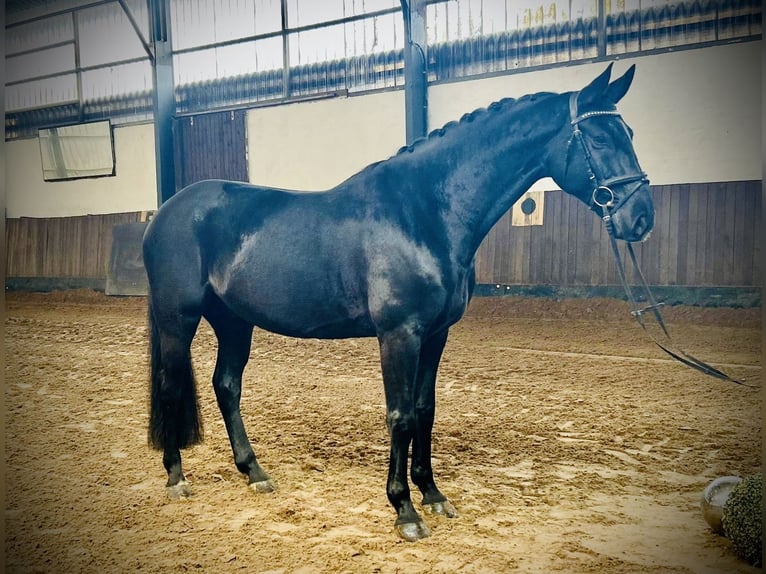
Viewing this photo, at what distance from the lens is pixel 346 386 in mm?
4137

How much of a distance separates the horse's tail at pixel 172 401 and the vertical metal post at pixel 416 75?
467 centimetres

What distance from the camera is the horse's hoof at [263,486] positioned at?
2.39 meters

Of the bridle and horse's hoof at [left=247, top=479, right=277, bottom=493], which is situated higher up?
the bridle

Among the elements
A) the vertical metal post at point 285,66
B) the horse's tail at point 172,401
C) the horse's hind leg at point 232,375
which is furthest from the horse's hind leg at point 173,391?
the vertical metal post at point 285,66

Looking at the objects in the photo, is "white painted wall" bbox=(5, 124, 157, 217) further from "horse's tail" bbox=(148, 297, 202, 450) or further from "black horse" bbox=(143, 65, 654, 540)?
"black horse" bbox=(143, 65, 654, 540)

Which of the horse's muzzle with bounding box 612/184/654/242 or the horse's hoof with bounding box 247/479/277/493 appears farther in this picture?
the horse's hoof with bounding box 247/479/277/493

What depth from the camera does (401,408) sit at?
6.61ft

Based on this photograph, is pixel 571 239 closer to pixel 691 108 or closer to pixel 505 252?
pixel 505 252

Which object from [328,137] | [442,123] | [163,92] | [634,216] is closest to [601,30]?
[442,123]

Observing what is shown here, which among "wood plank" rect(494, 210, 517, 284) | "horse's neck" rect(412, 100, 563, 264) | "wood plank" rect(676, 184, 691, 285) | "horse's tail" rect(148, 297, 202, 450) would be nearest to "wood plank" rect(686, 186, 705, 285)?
"wood plank" rect(676, 184, 691, 285)

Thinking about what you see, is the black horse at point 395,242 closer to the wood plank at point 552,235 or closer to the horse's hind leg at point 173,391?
the horse's hind leg at point 173,391

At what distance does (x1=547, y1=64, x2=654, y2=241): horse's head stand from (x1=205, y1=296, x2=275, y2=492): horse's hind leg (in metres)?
1.54

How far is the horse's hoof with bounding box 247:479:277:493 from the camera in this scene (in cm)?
239

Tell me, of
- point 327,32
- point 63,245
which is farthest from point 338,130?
point 63,245
